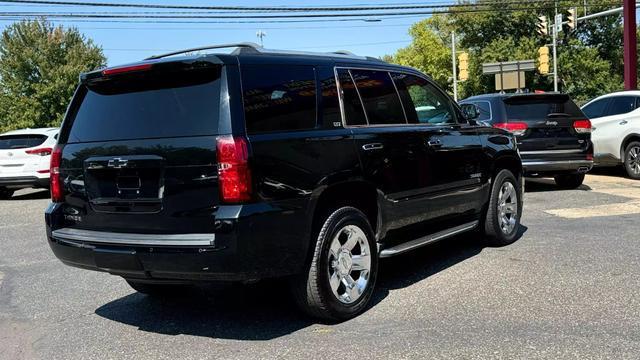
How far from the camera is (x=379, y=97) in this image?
506cm

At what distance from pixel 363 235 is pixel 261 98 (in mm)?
1334

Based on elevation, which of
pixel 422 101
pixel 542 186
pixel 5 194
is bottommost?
pixel 542 186

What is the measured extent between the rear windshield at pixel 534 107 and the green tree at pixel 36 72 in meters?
36.2

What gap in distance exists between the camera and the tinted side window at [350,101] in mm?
4633

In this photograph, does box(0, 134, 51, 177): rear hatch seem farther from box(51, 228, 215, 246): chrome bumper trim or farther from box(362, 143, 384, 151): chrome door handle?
box(362, 143, 384, 151): chrome door handle

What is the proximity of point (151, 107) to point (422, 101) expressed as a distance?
259 centimetres

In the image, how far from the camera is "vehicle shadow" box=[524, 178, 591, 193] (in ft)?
36.5

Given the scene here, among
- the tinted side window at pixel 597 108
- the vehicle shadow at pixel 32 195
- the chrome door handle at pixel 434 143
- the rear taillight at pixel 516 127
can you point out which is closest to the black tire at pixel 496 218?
the chrome door handle at pixel 434 143

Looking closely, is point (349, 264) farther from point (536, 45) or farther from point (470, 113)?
point (536, 45)

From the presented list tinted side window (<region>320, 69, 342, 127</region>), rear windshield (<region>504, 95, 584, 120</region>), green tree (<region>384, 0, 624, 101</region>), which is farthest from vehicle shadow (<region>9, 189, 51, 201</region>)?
green tree (<region>384, 0, 624, 101</region>)

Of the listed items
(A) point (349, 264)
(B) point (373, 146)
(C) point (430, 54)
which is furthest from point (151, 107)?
(C) point (430, 54)

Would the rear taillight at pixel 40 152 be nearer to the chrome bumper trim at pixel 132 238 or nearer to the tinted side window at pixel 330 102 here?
the chrome bumper trim at pixel 132 238

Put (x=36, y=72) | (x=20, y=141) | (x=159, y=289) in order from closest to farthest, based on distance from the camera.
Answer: (x=159, y=289), (x=20, y=141), (x=36, y=72)

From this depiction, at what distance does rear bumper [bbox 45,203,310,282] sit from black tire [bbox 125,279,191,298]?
102 centimetres
